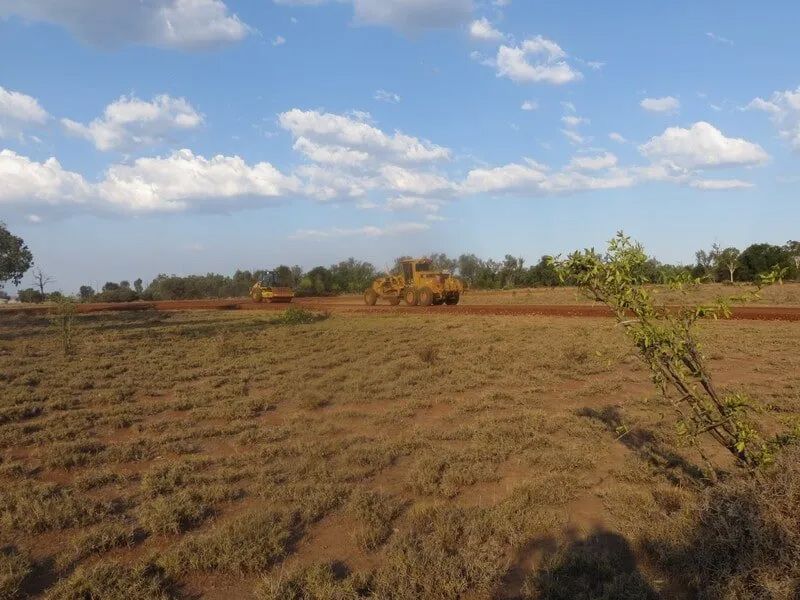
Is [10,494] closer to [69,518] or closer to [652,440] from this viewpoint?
[69,518]

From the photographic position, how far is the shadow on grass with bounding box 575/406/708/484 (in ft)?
21.4

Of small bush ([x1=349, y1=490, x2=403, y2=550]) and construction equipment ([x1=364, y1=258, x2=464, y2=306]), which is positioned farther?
construction equipment ([x1=364, y1=258, x2=464, y2=306])

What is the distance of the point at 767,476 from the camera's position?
15.3ft

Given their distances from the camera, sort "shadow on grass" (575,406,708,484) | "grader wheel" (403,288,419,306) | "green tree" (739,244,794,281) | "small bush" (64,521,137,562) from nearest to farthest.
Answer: "small bush" (64,521,137,562) < "shadow on grass" (575,406,708,484) < "grader wheel" (403,288,419,306) < "green tree" (739,244,794,281)

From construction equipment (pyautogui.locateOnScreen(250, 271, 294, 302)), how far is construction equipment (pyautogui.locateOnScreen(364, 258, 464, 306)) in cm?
983

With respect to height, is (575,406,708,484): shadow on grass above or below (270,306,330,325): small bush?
below

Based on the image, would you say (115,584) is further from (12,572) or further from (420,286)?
(420,286)

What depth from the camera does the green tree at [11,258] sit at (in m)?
36.8

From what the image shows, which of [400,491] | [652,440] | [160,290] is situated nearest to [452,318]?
[652,440]

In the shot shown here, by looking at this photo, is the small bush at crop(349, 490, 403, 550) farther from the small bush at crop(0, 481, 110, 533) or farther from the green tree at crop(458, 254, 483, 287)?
the green tree at crop(458, 254, 483, 287)

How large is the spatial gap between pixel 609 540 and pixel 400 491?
217 centimetres

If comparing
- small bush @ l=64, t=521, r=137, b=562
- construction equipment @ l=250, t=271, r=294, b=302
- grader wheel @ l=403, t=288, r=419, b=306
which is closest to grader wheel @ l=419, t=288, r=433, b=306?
grader wheel @ l=403, t=288, r=419, b=306

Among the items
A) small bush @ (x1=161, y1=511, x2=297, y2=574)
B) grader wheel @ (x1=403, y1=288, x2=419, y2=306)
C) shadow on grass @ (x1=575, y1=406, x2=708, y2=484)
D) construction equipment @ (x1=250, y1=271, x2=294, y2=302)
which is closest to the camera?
small bush @ (x1=161, y1=511, x2=297, y2=574)

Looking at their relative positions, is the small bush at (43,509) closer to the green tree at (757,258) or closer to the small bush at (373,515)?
the small bush at (373,515)
